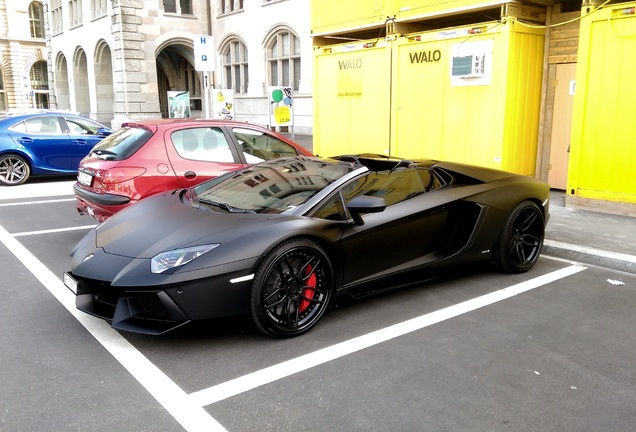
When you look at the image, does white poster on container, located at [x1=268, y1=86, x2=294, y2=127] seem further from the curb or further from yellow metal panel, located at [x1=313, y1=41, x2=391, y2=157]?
the curb

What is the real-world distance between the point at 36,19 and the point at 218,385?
2506 inches

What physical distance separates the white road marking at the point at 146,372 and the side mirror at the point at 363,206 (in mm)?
1838

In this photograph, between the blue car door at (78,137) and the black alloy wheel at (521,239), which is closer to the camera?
the black alloy wheel at (521,239)

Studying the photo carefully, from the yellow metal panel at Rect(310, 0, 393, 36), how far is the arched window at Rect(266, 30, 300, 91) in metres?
11.5

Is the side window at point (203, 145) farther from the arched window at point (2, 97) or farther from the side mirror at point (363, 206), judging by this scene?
the arched window at point (2, 97)

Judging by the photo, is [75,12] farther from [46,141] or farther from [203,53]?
[203,53]

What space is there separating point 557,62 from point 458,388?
290 inches

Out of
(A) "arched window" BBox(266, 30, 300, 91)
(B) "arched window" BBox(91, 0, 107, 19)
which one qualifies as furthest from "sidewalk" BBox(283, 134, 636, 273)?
(B) "arched window" BBox(91, 0, 107, 19)

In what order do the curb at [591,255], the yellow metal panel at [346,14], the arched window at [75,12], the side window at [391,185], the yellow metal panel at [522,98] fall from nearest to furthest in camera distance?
the side window at [391,185], the curb at [591,255], the yellow metal panel at [522,98], the yellow metal panel at [346,14], the arched window at [75,12]

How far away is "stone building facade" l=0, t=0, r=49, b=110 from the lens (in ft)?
178

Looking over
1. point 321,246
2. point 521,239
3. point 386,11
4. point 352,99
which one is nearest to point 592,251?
point 521,239

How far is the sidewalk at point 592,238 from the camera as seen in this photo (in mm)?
6094

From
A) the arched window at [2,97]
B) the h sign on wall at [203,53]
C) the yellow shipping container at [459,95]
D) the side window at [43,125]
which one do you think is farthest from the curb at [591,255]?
the arched window at [2,97]

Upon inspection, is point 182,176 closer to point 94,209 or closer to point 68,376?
point 94,209
